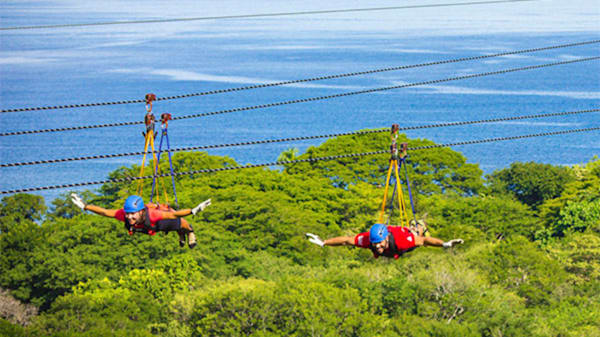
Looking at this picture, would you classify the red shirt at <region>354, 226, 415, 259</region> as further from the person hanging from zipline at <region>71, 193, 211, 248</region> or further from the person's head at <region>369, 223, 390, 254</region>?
the person hanging from zipline at <region>71, 193, 211, 248</region>

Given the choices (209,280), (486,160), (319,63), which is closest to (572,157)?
(486,160)

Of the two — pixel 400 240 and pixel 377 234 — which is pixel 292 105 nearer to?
pixel 400 240

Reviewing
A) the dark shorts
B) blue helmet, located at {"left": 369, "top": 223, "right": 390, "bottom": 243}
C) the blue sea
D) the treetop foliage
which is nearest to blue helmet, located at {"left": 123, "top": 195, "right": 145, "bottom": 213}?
the dark shorts

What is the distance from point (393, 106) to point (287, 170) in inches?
3443

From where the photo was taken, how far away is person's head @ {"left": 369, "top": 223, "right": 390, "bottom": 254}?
57.8 ft

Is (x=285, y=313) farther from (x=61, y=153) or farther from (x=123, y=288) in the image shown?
(x=61, y=153)

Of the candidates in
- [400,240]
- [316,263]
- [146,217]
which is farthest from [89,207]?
[316,263]

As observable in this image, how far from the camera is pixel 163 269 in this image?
5228cm

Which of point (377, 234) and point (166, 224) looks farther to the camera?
point (166, 224)

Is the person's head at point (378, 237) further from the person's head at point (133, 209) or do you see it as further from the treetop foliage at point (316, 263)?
the treetop foliage at point (316, 263)

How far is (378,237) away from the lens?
57.8 feet

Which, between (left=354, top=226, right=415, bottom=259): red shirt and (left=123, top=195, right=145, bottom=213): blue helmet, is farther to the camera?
(left=354, top=226, right=415, bottom=259): red shirt

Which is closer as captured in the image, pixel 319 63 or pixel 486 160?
pixel 486 160

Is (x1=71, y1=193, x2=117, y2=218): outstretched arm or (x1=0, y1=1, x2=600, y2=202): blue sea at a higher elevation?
(x1=71, y1=193, x2=117, y2=218): outstretched arm
